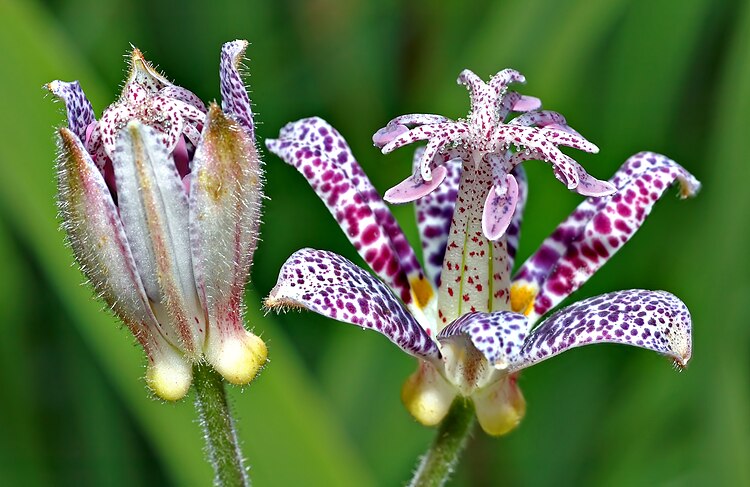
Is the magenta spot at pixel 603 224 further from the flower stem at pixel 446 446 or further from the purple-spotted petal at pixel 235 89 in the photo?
the purple-spotted petal at pixel 235 89

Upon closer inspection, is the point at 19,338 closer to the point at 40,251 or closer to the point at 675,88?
the point at 40,251

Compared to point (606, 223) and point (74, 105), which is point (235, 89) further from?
point (606, 223)

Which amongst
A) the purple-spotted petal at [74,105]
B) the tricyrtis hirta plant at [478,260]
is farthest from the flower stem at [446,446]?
the purple-spotted petal at [74,105]

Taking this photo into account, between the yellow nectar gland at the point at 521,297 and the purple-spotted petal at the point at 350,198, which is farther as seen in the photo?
the yellow nectar gland at the point at 521,297

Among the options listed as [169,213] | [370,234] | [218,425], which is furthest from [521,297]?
[169,213]

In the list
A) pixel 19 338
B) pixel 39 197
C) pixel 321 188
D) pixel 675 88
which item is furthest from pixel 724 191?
pixel 19 338

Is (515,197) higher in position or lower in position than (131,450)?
higher
